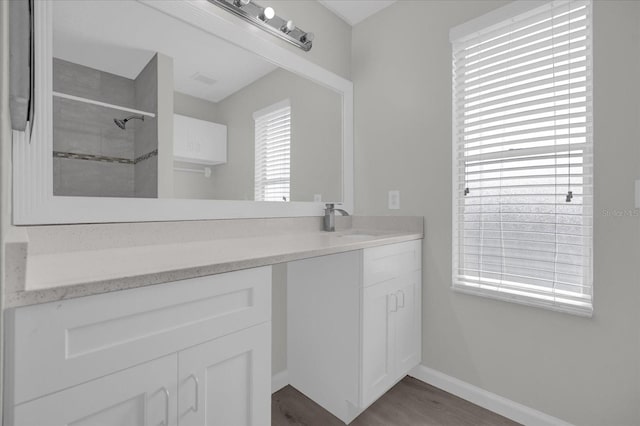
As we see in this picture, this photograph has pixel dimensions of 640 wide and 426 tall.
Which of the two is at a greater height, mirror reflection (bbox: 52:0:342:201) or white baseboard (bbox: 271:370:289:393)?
mirror reflection (bbox: 52:0:342:201)

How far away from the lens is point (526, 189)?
59.2 inches

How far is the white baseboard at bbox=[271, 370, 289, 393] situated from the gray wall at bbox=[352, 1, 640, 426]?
85 centimetres

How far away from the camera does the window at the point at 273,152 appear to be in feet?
5.60

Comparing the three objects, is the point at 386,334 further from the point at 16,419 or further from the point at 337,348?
the point at 16,419

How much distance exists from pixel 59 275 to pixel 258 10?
155cm

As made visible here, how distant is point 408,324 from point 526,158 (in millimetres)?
1073

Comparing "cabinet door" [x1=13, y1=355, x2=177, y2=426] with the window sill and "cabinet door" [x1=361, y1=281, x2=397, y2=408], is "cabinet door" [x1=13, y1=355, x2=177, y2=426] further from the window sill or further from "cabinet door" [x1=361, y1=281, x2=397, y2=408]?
the window sill

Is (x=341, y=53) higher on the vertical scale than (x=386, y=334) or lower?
higher

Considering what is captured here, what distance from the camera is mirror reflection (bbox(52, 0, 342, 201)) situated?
110 cm

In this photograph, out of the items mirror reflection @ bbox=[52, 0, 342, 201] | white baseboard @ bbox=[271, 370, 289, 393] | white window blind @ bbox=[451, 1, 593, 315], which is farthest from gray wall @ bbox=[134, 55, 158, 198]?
white window blind @ bbox=[451, 1, 593, 315]

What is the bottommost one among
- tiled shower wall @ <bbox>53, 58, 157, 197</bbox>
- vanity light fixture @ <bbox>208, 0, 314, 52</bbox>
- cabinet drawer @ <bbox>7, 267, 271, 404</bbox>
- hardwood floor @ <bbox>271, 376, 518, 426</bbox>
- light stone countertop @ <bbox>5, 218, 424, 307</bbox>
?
hardwood floor @ <bbox>271, 376, 518, 426</bbox>

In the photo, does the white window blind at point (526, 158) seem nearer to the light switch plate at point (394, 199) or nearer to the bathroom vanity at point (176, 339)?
the light switch plate at point (394, 199)

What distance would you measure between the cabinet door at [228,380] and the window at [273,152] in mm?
886

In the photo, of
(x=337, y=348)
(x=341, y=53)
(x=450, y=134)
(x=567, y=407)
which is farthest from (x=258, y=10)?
(x=567, y=407)
